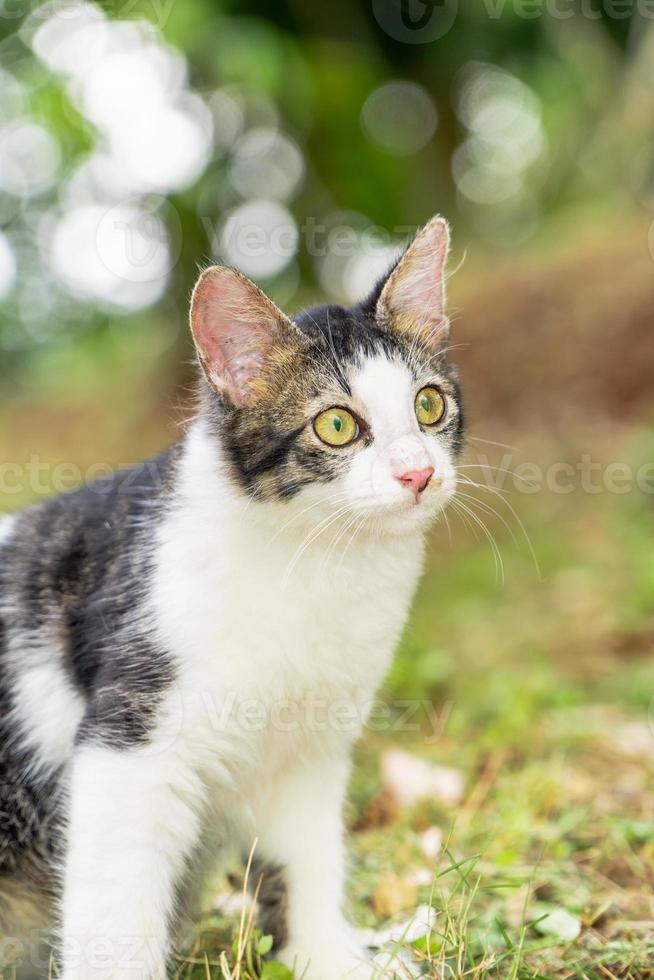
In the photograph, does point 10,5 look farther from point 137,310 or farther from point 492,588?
point 137,310

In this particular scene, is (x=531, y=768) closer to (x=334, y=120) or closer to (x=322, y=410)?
(x=322, y=410)

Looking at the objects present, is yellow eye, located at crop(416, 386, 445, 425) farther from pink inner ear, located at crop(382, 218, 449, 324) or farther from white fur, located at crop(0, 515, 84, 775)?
white fur, located at crop(0, 515, 84, 775)

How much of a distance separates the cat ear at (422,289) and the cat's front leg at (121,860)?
1.12m

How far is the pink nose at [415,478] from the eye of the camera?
1877 mm

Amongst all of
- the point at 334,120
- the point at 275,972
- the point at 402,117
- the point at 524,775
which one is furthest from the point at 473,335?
the point at 275,972

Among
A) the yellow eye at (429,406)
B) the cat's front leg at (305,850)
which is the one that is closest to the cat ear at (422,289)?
the yellow eye at (429,406)

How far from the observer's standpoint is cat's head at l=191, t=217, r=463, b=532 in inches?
75.7

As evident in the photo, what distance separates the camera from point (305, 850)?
2271 mm

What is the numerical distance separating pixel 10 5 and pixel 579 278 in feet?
14.3

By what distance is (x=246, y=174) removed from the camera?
8.20 meters

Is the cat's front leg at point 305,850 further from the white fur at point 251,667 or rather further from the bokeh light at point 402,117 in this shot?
the bokeh light at point 402,117

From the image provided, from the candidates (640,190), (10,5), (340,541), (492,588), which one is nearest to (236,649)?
(340,541)

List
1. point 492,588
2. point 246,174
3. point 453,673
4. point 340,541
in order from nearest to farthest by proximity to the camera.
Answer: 1. point 340,541
2. point 453,673
3. point 492,588
4. point 246,174

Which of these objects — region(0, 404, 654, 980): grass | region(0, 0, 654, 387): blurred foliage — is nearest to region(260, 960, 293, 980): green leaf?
region(0, 404, 654, 980): grass
